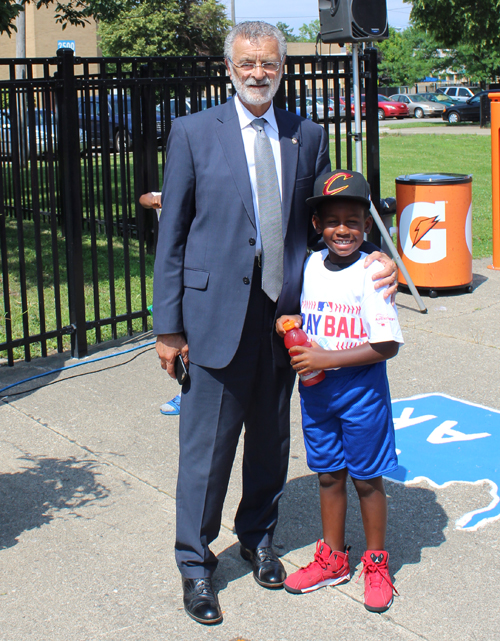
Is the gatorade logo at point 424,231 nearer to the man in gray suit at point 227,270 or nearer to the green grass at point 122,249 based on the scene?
the green grass at point 122,249

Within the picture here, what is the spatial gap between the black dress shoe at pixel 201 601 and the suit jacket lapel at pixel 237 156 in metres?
1.35

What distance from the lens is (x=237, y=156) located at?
2.70 m

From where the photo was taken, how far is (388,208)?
7480mm

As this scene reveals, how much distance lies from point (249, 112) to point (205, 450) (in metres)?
1.24

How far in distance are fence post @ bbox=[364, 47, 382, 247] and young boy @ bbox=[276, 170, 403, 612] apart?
4589 mm

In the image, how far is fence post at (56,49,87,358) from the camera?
5484mm

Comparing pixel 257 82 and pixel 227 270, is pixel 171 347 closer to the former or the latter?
pixel 227 270

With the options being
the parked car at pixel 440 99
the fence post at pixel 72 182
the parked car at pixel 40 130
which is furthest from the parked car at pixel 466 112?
the fence post at pixel 72 182

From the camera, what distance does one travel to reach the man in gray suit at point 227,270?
2688 millimetres

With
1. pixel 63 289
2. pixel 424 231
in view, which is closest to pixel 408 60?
pixel 424 231

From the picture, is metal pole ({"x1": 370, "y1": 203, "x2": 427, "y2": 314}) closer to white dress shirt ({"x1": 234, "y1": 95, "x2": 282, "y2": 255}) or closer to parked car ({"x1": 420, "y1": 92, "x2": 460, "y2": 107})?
white dress shirt ({"x1": 234, "y1": 95, "x2": 282, "y2": 255})

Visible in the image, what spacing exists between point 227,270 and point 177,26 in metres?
31.5

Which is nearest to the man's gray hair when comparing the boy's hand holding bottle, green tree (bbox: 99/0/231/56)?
the boy's hand holding bottle

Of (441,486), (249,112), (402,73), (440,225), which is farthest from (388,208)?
(402,73)
